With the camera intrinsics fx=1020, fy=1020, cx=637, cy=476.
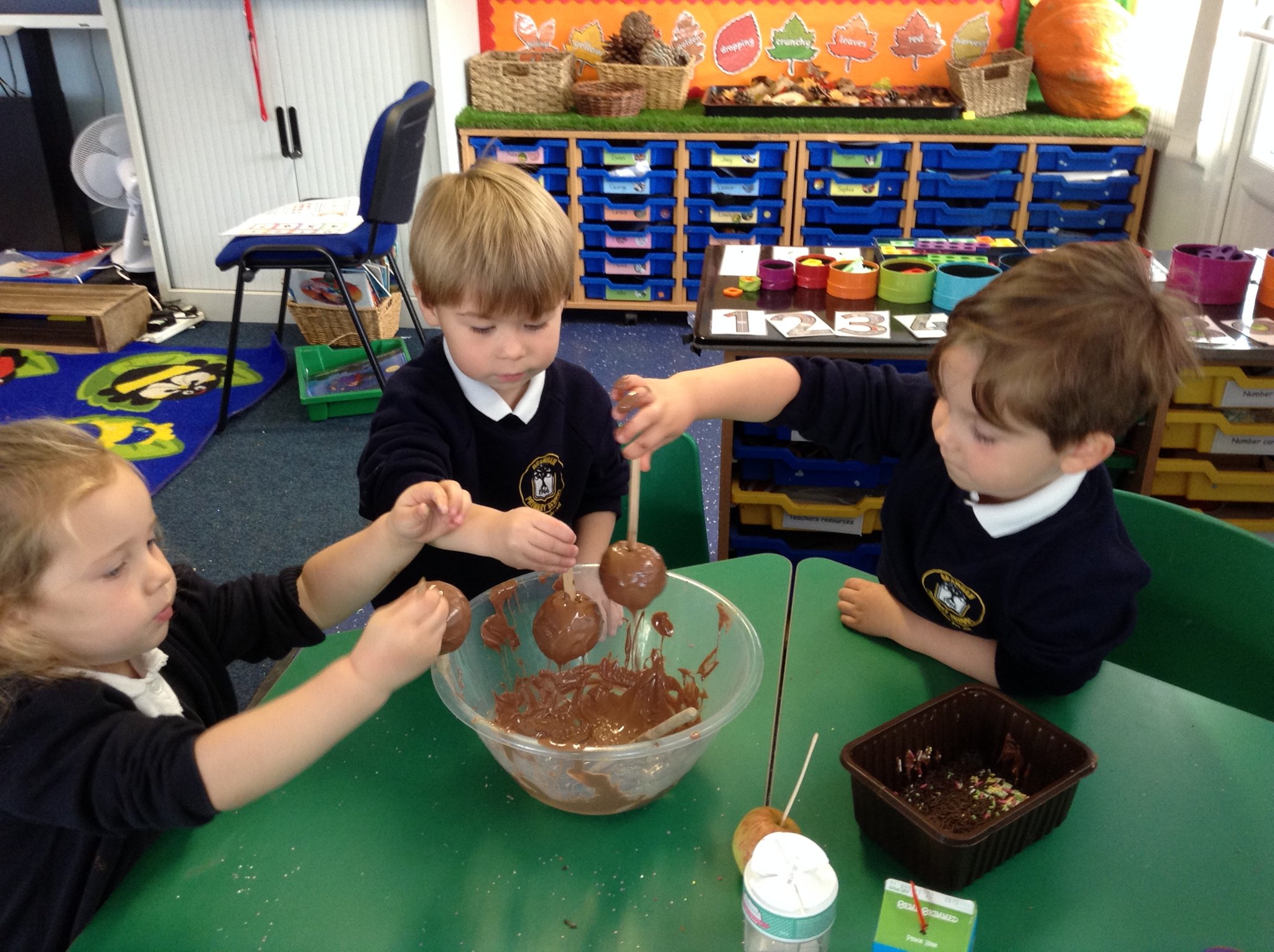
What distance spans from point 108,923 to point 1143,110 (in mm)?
4086

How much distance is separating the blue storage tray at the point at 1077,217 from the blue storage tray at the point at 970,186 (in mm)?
109

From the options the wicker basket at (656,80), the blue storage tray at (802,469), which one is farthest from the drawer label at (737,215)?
the blue storage tray at (802,469)

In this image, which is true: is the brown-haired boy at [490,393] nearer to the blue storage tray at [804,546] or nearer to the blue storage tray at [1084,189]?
the blue storage tray at [804,546]

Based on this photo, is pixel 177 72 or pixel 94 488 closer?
pixel 94 488

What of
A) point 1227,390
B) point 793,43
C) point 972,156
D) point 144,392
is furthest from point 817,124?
point 144,392

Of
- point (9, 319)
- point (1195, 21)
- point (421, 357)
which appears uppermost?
point (1195, 21)

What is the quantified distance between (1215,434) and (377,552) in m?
1.72

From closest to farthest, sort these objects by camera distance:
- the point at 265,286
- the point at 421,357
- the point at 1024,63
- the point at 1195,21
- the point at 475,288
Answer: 1. the point at 475,288
2. the point at 421,357
3. the point at 1195,21
4. the point at 1024,63
5. the point at 265,286

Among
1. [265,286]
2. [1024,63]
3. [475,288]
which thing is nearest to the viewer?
[475,288]

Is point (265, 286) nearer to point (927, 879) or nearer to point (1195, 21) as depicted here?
point (1195, 21)

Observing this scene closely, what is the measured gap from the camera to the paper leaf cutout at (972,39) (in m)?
4.02

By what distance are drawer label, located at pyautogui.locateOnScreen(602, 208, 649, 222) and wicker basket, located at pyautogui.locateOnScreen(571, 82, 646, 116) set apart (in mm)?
342

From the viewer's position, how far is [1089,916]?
82 centimetres

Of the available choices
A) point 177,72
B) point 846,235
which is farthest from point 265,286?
point 846,235
